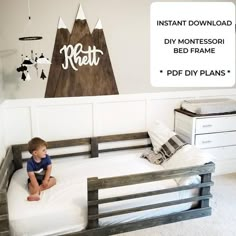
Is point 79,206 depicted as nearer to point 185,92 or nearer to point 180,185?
point 180,185

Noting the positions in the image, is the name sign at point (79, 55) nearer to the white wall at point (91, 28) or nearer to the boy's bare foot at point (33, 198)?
the white wall at point (91, 28)

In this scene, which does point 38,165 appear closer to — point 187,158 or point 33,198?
point 33,198

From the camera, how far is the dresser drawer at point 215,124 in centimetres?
307

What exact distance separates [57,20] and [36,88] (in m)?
0.69

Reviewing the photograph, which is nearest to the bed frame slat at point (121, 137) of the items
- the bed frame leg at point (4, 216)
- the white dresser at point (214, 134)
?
the white dresser at point (214, 134)

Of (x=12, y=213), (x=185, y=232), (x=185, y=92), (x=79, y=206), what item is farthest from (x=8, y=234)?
(x=185, y=92)

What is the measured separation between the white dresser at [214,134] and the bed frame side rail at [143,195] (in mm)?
650

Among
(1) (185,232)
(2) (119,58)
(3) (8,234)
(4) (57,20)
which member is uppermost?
(4) (57,20)

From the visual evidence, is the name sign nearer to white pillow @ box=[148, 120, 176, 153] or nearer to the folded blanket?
white pillow @ box=[148, 120, 176, 153]

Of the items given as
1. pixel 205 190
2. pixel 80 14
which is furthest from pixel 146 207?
pixel 80 14

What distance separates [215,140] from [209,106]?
38 cm

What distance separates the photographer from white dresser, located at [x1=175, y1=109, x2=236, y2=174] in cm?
308

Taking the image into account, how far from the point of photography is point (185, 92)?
11.1 feet

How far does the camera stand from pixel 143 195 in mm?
2279
